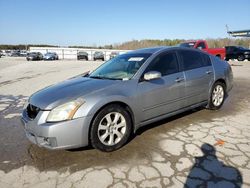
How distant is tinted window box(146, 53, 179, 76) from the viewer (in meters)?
4.31

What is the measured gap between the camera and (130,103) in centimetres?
380

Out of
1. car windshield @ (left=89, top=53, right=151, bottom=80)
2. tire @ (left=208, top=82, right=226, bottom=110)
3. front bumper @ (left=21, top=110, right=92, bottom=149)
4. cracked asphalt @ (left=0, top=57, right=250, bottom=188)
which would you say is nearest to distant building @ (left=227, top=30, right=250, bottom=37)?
tire @ (left=208, top=82, right=226, bottom=110)

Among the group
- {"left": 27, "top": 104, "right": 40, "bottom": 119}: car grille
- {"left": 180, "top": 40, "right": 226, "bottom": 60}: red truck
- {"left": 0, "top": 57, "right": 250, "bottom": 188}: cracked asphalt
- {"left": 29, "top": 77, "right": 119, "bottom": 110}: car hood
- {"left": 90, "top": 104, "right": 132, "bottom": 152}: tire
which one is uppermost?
{"left": 180, "top": 40, "right": 226, "bottom": 60}: red truck

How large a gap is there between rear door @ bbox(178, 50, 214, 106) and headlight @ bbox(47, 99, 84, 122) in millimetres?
2360

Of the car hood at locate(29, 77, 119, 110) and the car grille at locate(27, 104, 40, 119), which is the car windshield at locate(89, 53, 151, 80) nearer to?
the car hood at locate(29, 77, 119, 110)

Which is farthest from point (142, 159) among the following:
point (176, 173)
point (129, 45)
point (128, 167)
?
point (129, 45)

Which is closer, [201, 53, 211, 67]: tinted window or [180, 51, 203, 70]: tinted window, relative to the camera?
[180, 51, 203, 70]: tinted window

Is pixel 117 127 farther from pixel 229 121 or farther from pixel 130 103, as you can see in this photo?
pixel 229 121

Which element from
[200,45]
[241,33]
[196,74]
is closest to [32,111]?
[196,74]

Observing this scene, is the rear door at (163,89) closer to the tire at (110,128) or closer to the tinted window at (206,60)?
the tire at (110,128)

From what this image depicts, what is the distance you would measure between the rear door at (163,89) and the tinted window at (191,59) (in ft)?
0.78

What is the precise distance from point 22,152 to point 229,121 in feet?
12.8

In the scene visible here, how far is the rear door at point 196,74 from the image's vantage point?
4789mm

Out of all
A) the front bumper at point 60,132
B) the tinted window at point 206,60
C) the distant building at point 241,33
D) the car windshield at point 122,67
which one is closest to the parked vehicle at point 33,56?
the distant building at point 241,33
